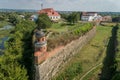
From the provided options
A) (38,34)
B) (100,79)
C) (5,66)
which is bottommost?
(100,79)

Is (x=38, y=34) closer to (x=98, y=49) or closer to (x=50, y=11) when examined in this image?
(x=98, y=49)

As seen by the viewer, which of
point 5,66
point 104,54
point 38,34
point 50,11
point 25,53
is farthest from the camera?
point 50,11

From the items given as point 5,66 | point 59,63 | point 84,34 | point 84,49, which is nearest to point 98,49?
point 84,49

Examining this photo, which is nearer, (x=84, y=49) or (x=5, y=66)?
(x=5, y=66)

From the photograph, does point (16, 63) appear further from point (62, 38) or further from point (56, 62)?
point (62, 38)

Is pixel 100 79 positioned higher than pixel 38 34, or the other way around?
pixel 38 34

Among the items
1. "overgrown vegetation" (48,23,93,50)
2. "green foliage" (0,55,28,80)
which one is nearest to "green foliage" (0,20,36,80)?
"green foliage" (0,55,28,80)

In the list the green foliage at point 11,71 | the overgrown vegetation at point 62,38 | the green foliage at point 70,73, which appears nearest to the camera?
the green foliage at point 11,71

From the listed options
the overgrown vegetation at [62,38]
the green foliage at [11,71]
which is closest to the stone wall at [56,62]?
Result: the overgrown vegetation at [62,38]

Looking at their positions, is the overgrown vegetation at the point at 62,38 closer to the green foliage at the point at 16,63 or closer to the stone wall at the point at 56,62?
the stone wall at the point at 56,62
